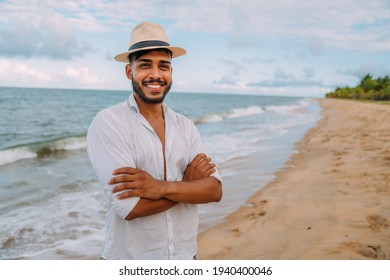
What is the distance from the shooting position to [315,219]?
462 centimetres

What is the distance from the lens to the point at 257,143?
41.8 feet

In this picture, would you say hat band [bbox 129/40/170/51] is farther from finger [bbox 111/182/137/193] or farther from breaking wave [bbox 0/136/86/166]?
breaking wave [bbox 0/136/86/166]

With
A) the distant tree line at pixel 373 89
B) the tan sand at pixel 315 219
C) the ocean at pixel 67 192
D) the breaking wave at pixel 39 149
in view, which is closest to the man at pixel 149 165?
the tan sand at pixel 315 219

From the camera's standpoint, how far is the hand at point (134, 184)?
2.07 metres

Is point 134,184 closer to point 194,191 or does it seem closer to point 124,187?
point 124,187

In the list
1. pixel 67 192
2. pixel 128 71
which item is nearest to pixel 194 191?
pixel 128 71

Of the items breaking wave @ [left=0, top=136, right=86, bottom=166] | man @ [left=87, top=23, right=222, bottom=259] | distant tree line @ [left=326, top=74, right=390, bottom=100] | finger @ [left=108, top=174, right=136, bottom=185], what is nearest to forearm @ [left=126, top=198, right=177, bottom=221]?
man @ [left=87, top=23, right=222, bottom=259]

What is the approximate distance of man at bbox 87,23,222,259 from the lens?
2107 millimetres

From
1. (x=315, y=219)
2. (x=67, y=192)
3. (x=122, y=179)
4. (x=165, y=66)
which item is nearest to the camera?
(x=122, y=179)

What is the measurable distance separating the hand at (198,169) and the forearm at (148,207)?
0.23 meters

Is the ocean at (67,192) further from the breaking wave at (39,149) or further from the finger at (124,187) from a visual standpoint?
the finger at (124,187)

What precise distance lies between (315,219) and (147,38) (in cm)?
335

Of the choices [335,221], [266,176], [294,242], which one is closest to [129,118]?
[294,242]

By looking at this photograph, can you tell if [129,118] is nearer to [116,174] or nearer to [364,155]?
[116,174]
